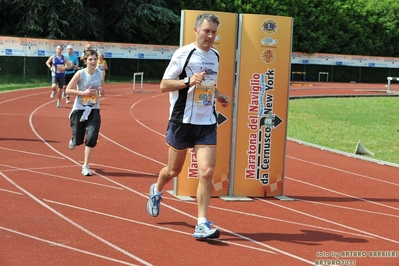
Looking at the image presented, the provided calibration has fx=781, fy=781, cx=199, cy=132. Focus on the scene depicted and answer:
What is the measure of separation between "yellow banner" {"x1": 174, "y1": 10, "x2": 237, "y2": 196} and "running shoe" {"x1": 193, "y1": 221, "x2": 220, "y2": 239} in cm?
243

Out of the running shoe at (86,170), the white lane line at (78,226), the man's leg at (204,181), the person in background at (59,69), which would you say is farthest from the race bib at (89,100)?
the person in background at (59,69)

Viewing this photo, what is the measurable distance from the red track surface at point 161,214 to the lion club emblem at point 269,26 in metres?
2.20

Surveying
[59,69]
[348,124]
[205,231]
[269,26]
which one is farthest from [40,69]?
[205,231]

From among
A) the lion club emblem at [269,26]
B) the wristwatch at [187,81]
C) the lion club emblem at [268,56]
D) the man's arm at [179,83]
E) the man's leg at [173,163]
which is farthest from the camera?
the lion club emblem at [268,56]

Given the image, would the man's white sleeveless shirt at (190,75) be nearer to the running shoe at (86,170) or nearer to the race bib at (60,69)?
the running shoe at (86,170)

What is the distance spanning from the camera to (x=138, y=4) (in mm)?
44500

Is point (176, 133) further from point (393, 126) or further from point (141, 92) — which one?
point (141, 92)

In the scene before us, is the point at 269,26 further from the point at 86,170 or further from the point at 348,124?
the point at 348,124

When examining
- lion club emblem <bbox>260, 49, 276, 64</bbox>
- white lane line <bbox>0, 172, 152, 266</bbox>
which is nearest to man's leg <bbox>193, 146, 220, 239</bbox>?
white lane line <bbox>0, 172, 152, 266</bbox>

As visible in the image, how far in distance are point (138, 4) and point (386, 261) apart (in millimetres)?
38636

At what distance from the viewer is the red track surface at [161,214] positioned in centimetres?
716

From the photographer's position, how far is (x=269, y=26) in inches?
395

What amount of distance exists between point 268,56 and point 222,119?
3.33 feet

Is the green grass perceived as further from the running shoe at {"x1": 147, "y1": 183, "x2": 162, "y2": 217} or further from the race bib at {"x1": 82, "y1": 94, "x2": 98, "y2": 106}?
the running shoe at {"x1": 147, "y1": 183, "x2": 162, "y2": 217}
